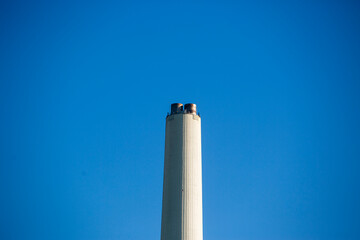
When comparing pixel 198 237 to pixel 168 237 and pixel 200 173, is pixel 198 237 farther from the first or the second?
pixel 200 173

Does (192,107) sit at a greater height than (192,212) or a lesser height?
greater

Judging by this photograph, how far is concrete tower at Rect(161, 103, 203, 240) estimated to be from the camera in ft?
258

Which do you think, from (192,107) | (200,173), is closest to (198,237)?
(200,173)

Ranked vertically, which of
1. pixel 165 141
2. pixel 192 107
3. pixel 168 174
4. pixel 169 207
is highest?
pixel 192 107

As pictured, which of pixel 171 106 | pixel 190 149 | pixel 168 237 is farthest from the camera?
pixel 171 106

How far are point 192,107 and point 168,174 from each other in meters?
14.1

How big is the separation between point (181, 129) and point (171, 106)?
634cm

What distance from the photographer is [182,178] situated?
3199 inches

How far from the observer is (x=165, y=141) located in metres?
86.4

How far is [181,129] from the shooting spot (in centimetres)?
8488

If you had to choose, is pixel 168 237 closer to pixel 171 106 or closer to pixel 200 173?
pixel 200 173

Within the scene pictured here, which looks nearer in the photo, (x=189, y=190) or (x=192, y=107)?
(x=189, y=190)

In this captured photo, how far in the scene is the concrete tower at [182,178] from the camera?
78.5m

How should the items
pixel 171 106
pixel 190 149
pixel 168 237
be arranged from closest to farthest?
pixel 168 237
pixel 190 149
pixel 171 106
